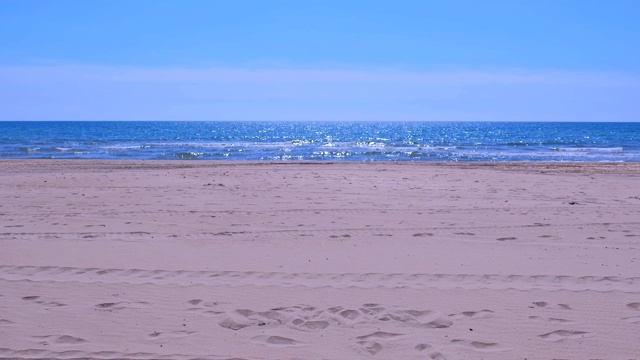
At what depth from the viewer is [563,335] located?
4.71 m

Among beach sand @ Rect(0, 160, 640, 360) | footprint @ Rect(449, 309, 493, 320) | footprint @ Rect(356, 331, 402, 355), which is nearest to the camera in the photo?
footprint @ Rect(356, 331, 402, 355)

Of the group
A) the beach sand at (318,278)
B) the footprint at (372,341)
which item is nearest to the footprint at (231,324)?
the beach sand at (318,278)

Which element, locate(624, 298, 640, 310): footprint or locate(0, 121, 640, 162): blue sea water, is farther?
locate(0, 121, 640, 162): blue sea water

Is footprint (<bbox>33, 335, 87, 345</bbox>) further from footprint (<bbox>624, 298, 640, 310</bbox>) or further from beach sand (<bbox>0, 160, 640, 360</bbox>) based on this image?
footprint (<bbox>624, 298, 640, 310</bbox>)

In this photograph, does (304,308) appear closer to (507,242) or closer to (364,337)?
(364,337)

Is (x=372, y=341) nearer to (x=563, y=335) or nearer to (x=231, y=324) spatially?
(x=231, y=324)

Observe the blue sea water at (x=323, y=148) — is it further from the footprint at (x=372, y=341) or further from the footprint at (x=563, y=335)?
the footprint at (x=372, y=341)

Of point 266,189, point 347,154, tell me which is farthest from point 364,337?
point 347,154

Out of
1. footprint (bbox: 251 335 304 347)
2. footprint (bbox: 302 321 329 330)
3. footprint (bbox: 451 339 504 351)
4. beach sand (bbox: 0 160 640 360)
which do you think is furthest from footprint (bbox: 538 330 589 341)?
footprint (bbox: 251 335 304 347)

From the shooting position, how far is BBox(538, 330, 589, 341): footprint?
15.3ft

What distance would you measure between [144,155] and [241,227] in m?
28.2

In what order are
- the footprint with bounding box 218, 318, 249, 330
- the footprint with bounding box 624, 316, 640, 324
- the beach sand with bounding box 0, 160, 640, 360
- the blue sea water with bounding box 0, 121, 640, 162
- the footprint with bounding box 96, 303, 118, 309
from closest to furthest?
the beach sand with bounding box 0, 160, 640, 360 → the footprint with bounding box 218, 318, 249, 330 → the footprint with bounding box 624, 316, 640, 324 → the footprint with bounding box 96, 303, 118, 309 → the blue sea water with bounding box 0, 121, 640, 162

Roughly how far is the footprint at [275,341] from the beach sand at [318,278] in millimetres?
14

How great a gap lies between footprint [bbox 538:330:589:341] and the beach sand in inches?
0.6
